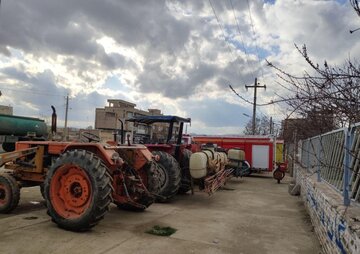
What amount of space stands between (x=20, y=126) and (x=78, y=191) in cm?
739

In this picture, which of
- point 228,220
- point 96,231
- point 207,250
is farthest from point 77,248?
point 228,220

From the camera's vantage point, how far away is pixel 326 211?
5.33 m

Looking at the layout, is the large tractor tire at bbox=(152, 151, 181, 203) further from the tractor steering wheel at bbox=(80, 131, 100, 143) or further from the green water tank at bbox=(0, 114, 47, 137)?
the green water tank at bbox=(0, 114, 47, 137)

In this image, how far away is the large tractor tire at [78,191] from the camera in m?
6.08

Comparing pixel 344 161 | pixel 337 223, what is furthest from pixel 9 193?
pixel 344 161

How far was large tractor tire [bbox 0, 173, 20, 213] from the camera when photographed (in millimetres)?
7191

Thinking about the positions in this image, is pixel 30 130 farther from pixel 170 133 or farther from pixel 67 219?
pixel 67 219

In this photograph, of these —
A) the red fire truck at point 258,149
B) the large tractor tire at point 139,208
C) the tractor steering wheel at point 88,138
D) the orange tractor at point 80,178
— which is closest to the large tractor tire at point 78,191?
the orange tractor at point 80,178

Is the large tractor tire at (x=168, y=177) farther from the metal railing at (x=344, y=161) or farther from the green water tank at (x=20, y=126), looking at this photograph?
the green water tank at (x=20, y=126)

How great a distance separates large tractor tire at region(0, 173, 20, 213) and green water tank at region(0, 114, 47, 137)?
5.21 meters

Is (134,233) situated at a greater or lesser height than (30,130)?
lesser

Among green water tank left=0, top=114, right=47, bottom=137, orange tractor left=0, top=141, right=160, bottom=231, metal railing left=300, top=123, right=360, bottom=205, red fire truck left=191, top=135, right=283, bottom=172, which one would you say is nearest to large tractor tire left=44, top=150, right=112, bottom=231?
orange tractor left=0, top=141, right=160, bottom=231

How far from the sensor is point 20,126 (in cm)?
1269

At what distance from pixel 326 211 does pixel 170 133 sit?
245 inches
